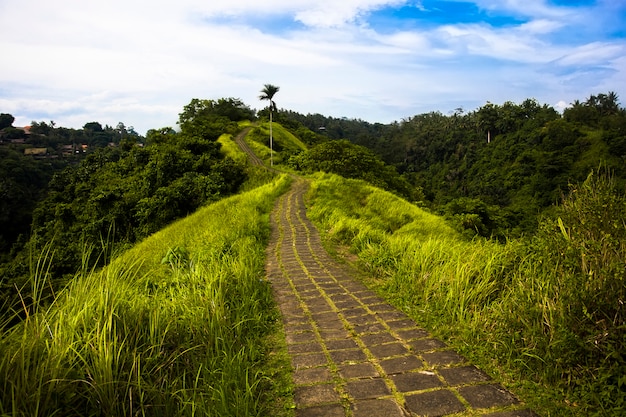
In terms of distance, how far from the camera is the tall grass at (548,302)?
7.72 feet

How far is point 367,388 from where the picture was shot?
258 cm

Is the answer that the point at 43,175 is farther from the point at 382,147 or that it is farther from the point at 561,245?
the point at 382,147

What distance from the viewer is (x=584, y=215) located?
10.5 ft

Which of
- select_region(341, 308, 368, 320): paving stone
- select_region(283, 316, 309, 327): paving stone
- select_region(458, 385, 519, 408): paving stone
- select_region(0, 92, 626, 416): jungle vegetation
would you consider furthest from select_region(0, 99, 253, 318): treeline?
select_region(458, 385, 519, 408): paving stone

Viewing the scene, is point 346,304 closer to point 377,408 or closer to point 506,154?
point 377,408

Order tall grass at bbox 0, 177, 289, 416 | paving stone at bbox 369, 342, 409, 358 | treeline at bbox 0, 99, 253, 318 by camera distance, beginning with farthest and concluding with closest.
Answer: treeline at bbox 0, 99, 253, 318
paving stone at bbox 369, 342, 409, 358
tall grass at bbox 0, 177, 289, 416

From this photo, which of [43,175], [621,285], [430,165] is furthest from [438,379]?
Answer: [430,165]

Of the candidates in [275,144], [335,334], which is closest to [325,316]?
[335,334]

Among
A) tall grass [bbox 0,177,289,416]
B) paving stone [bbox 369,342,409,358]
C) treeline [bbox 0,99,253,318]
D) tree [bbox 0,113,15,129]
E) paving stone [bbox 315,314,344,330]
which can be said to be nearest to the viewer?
tall grass [bbox 0,177,289,416]

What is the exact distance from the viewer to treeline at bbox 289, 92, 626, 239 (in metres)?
37.2

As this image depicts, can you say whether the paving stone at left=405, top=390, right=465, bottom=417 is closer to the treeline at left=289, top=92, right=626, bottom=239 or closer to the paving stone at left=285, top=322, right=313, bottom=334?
the paving stone at left=285, top=322, right=313, bottom=334

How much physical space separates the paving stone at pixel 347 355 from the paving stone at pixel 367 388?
30 cm

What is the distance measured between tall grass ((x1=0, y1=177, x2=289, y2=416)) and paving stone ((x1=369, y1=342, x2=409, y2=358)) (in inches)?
37.4

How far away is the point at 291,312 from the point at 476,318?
188 centimetres
